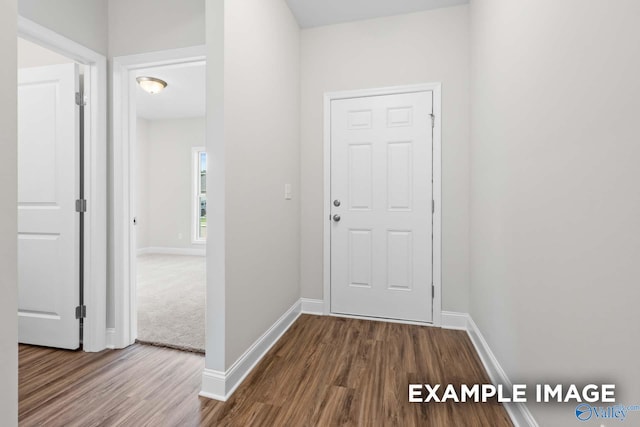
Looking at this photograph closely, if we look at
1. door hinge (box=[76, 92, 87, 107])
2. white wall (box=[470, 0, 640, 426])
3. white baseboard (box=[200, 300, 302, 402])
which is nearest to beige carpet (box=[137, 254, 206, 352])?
white baseboard (box=[200, 300, 302, 402])

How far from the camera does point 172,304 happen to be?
3.23 metres

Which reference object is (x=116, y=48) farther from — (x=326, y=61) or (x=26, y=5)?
(x=326, y=61)

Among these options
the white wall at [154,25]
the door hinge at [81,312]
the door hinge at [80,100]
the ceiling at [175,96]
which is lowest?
the door hinge at [81,312]

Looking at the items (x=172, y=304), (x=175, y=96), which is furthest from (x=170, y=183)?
(x=172, y=304)

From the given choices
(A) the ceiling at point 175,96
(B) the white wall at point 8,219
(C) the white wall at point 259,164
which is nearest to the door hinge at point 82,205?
(C) the white wall at point 259,164

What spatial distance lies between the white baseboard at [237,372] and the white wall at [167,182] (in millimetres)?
4733

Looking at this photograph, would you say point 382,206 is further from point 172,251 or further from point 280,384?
point 172,251

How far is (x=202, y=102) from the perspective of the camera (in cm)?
549

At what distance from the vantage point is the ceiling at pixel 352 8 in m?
2.59

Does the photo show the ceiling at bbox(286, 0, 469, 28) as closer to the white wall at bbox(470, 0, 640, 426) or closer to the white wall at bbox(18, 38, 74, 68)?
the white wall at bbox(470, 0, 640, 426)

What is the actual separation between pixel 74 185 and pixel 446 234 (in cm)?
295

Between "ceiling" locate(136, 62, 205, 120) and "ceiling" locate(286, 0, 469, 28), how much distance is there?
5.51 ft

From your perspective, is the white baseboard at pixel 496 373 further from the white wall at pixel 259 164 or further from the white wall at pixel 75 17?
the white wall at pixel 75 17

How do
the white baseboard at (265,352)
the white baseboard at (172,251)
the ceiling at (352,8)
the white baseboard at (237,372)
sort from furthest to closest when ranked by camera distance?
1. the white baseboard at (172,251)
2. the ceiling at (352,8)
3. the white baseboard at (237,372)
4. the white baseboard at (265,352)
